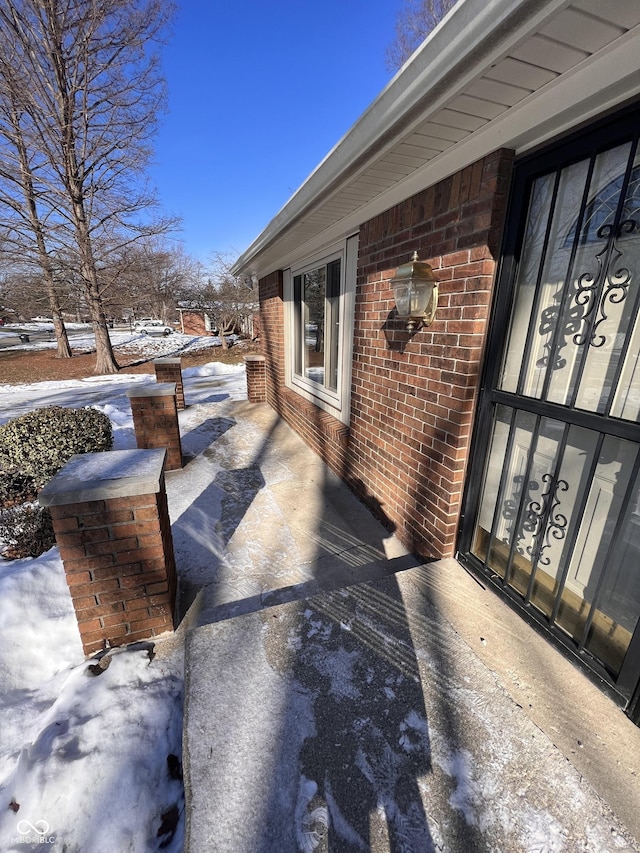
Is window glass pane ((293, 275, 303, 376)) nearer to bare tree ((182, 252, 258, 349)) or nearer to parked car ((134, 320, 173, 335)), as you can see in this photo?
bare tree ((182, 252, 258, 349))

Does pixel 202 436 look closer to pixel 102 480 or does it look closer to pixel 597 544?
pixel 102 480

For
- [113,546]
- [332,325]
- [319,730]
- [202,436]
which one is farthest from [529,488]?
[202,436]

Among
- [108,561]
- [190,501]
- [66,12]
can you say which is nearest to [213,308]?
[66,12]

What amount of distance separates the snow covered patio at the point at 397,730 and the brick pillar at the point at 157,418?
2.15m

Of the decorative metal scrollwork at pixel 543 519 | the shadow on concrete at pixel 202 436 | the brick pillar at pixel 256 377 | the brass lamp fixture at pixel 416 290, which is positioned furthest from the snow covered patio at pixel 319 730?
the brick pillar at pixel 256 377

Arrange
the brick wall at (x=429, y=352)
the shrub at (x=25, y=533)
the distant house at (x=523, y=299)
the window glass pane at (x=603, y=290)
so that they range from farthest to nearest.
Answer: the shrub at (x=25, y=533)
the brick wall at (x=429, y=352)
the window glass pane at (x=603, y=290)
the distant house at (x=523, y=299)

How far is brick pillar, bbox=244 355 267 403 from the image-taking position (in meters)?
6.66

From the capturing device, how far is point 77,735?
1.45 metres

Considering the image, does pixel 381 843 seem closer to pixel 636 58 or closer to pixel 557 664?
pixel 557 664

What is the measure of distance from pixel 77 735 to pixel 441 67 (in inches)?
109

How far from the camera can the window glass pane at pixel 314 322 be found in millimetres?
4285

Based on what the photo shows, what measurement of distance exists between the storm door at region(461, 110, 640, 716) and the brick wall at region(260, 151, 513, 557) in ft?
0.35
